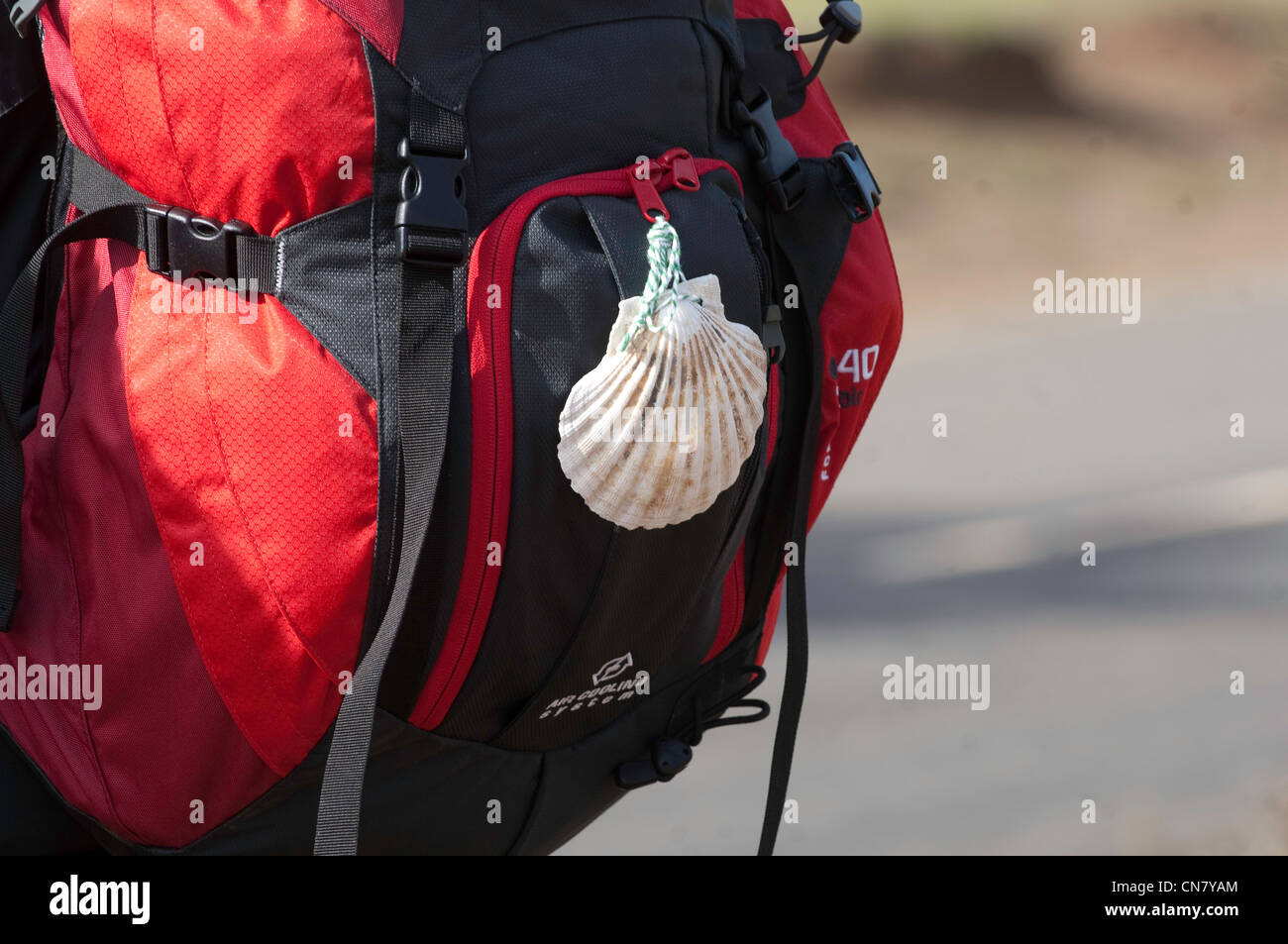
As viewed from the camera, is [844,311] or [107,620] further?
[844,311]

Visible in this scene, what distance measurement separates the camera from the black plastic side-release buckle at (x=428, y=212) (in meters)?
0.82

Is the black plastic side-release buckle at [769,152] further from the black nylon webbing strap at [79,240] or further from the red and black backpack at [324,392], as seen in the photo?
the black nylon webbing strap at [79,240]

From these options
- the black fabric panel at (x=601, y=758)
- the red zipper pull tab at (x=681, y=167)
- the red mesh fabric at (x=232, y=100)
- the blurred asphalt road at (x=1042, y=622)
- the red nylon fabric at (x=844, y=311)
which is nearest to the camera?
the red mesh fabric at (x=232, y=100)

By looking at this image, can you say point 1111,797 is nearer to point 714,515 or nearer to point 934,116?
point 714,515

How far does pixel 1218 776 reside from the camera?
2.18 m

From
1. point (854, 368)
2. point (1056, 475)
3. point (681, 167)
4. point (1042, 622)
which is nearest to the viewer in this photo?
point (681, 167)

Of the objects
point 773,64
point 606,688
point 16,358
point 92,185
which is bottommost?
point 606,688

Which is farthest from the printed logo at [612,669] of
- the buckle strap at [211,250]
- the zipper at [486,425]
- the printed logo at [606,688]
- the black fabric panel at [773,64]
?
the black fabric panel at [773,64]

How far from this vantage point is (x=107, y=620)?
2.78ft

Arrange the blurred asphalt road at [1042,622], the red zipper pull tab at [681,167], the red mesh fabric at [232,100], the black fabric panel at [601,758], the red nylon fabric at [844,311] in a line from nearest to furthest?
the red mesh fabric at [232,100], the red zipper pull tab at [681,167], the black fabric panel at [601,758], the red nylon fabric at [844,311], the blurred asphalt road at [1042,622]

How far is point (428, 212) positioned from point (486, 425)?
12 cm

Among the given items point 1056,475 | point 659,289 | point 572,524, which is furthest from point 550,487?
point 1056,475

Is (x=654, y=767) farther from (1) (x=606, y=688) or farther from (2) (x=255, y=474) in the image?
(2) (x=255, y=474)

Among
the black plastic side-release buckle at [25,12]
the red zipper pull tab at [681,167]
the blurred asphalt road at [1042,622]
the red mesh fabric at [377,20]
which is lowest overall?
the blurred asphalt road at [1042,622]
